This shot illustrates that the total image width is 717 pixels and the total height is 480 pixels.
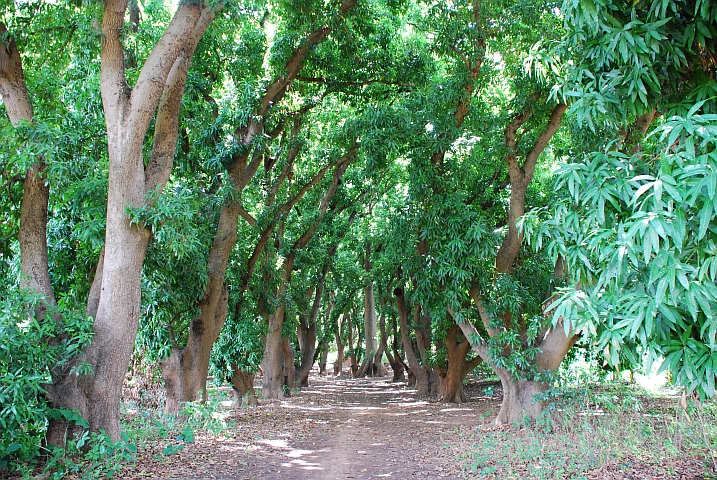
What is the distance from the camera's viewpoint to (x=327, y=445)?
905 cm

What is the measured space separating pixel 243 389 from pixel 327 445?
4667mm

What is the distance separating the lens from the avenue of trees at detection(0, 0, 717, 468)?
3398 mm

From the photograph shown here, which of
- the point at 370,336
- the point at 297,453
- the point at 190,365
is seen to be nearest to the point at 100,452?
the point at 297,453

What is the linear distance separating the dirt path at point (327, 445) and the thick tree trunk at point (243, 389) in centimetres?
45

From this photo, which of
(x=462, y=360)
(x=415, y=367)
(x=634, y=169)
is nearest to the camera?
(x=634, y=169)

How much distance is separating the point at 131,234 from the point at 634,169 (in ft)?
18.2

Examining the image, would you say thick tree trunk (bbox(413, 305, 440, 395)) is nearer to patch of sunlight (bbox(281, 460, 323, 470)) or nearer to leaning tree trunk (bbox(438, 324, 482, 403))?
leaning tree trunk (bbox(438, 324, 482, 403))

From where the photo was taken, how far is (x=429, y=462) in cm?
766

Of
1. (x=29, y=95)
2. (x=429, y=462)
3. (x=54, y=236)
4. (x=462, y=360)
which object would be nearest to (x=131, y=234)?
(x=54, y=236)

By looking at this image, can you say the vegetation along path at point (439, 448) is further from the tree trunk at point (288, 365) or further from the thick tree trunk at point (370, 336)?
the thick tree trunk at point (370, 336)

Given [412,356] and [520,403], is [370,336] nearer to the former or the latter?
[412,356]

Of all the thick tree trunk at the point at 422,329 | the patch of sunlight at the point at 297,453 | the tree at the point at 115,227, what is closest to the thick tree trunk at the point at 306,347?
the thick tree trunk at the point at 422,329

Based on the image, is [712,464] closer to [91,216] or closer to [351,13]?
[91,216]

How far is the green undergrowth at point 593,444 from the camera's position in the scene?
6.29m
